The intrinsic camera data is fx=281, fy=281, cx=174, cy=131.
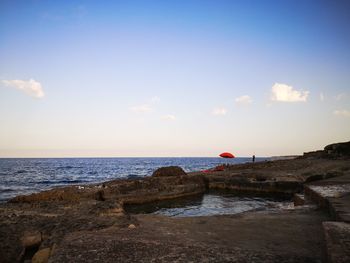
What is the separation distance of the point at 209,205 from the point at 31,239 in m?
10.3

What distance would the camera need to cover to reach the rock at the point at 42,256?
4.07 meters

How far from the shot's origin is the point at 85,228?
489 cm

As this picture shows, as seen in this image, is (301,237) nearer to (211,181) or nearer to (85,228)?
(85,228)

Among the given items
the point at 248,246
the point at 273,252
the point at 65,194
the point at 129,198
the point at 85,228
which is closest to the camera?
the point at 273,252

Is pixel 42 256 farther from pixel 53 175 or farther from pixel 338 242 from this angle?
pixel 53 175

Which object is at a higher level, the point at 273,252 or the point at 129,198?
the point at 273,252

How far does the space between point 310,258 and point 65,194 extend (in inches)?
481

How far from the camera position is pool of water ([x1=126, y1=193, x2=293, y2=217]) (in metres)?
12.5

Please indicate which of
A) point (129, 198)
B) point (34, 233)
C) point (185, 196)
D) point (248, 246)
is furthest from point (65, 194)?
point (248, 246)

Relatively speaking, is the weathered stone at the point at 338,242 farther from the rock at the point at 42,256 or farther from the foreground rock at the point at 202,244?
the rock at the point at 42,256

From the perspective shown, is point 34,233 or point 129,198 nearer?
point 34,233

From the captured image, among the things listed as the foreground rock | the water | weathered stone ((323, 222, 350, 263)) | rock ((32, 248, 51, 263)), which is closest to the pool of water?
the foreground rock

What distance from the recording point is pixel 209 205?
14328 mm

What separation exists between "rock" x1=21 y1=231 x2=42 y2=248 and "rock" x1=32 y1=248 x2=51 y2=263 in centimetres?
102
